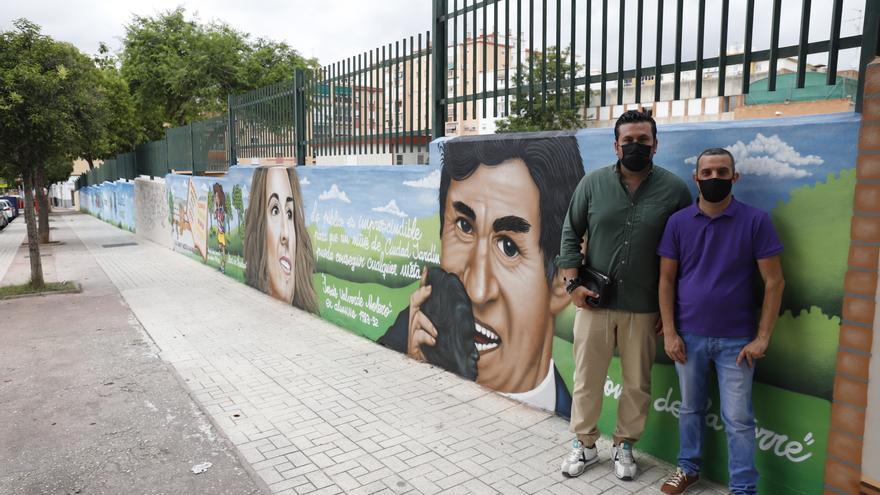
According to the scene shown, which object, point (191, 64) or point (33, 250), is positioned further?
point (191, 64)

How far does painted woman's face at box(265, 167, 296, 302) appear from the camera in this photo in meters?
8.63

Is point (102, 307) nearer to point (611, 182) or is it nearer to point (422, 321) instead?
point (422, 321)

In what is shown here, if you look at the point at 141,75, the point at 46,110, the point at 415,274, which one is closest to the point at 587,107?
the point at 415,274

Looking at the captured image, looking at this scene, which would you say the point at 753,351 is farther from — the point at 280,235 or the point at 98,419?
the point at 280,235

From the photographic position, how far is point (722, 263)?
2.97 m

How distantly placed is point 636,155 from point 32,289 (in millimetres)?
10601

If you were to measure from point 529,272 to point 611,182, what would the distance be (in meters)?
1.35

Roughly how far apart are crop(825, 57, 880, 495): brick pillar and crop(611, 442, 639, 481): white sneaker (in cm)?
107

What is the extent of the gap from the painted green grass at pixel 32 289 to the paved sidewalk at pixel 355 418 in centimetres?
350

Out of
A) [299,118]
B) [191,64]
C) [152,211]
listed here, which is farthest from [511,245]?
[191,64]

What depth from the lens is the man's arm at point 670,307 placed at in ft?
10.4

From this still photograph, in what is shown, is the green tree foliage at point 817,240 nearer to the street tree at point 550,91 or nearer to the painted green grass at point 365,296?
the street tree at point 550,91

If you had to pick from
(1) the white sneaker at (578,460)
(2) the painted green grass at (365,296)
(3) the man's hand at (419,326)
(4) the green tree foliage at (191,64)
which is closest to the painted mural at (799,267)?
(1) the white sneaker at (578,460)

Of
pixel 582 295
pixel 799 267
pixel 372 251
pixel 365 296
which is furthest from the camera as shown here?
pixel 365 296
